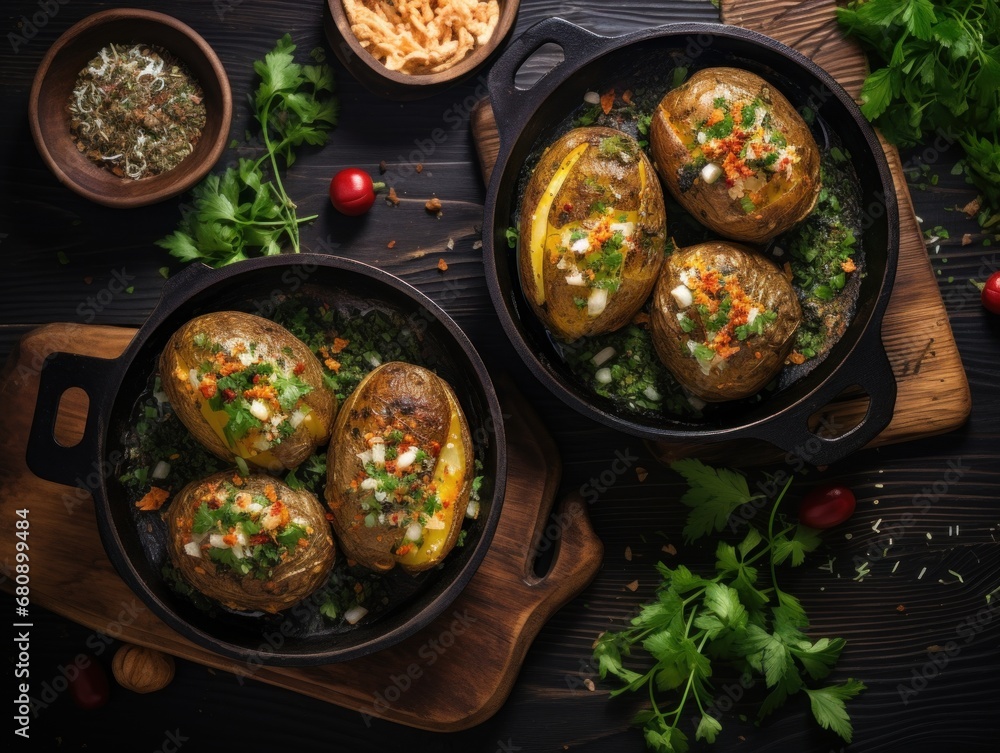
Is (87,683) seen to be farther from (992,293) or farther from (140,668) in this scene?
(992,293)

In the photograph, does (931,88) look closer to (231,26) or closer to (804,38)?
(804,38)

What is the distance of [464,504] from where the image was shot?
9.04ft

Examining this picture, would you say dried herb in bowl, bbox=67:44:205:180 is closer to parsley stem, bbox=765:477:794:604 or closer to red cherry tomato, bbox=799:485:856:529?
parsley stem, bbox=765:477:794:604

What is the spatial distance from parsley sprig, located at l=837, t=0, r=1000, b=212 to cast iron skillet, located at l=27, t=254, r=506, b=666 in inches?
68.6

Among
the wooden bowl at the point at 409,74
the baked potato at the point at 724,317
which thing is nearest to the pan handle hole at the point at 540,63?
the wooden bowl at the point at 409,74

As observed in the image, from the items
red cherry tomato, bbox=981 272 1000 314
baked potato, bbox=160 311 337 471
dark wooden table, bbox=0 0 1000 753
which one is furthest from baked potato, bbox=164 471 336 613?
red cherry tomato, bbox=981 272 1000 314

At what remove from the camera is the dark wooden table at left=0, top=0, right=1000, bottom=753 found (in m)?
3.24

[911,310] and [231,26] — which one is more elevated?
[231,26]

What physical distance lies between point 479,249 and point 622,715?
188 cm

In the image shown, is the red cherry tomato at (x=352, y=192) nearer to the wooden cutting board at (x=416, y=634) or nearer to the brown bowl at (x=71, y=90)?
the brown bowl at (x=71, y=90)

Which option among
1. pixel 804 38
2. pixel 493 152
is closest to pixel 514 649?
pixel 493 152

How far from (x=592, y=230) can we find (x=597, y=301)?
23 centimetres

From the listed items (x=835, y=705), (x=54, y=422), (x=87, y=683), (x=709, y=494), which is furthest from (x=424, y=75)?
(x=835, y=705)

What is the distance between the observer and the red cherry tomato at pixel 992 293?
3166mm
